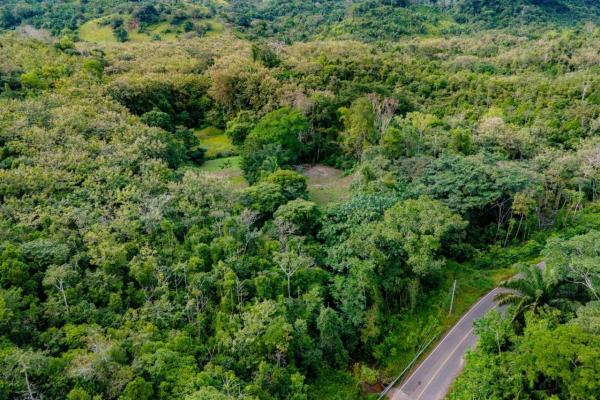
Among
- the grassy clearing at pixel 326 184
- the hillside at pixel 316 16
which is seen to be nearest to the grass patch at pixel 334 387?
the grassy clearing at pixel 326 184

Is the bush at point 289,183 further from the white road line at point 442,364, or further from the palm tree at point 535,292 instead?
the palm tree at point 535,292

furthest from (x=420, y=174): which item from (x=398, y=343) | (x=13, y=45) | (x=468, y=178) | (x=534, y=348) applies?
(x=13, y=45)

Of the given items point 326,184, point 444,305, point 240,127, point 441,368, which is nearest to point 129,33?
point 240,127

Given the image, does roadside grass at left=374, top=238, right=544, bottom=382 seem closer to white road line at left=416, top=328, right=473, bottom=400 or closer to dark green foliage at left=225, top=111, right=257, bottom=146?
white road line at left=416, top=328, right=473, bottom=400

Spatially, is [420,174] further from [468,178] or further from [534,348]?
[534,348]

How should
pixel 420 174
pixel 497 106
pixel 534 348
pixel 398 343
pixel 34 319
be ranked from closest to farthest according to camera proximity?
pixel 534 348
pixel 34 319
pixel 398 343
pixel 420 174
pixel 497 106
